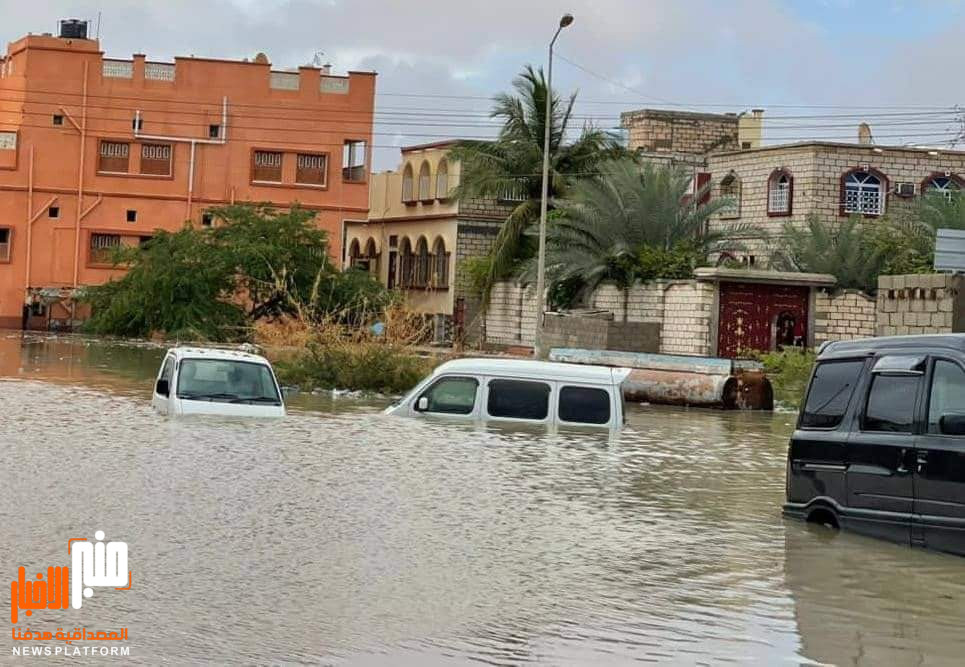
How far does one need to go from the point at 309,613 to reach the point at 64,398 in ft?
61.6

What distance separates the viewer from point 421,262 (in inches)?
2672

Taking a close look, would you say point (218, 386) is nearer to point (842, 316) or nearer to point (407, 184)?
point (842, 316)

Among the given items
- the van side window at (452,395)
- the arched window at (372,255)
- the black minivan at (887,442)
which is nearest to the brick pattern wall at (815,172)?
the arched window at (372,255)

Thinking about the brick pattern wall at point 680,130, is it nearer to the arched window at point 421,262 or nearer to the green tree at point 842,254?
the arched window at point 421,262

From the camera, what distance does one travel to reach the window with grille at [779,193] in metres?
57.3

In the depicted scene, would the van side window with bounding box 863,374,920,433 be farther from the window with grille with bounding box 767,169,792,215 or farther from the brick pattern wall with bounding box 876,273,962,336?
the window with grille with bounding box 767,169,792,215

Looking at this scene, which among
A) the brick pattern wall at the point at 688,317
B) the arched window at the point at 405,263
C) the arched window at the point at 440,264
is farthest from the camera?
the arched window at the point at 405,263

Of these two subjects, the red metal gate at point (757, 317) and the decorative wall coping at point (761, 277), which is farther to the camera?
the red metal gate at point (757, 317)

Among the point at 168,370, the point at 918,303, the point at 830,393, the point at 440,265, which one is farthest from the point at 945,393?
the point at 440,265

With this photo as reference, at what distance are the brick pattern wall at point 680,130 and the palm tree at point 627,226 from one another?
659 inches

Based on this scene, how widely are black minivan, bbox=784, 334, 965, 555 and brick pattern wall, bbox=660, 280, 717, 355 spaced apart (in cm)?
3051

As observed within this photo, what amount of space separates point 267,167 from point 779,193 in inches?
806

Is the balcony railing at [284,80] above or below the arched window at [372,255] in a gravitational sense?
above

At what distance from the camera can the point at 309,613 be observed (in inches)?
376
